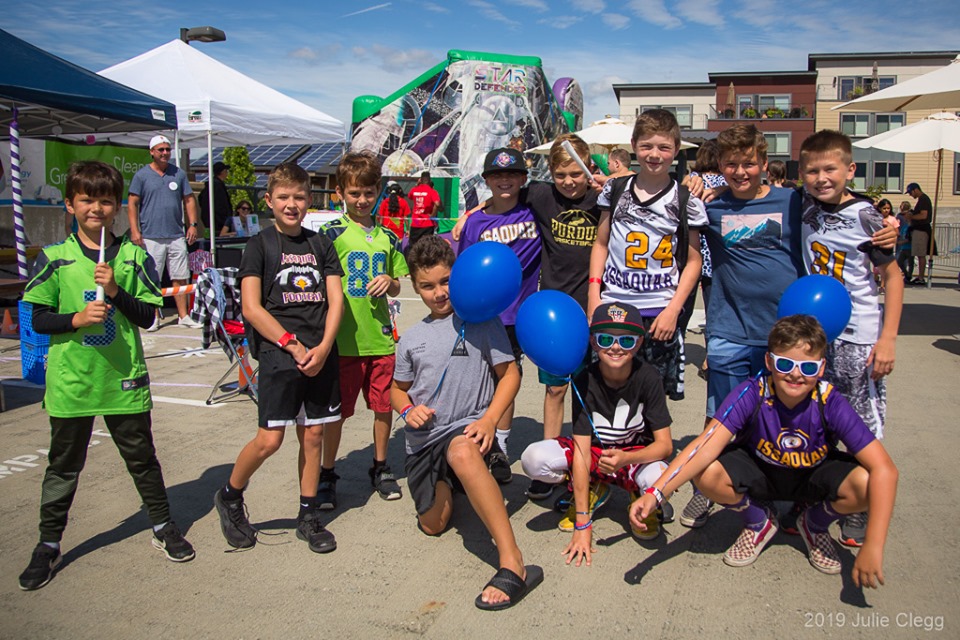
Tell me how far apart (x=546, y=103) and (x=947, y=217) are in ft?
88.0

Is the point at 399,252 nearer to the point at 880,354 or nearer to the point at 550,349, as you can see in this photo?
the point at 550,349

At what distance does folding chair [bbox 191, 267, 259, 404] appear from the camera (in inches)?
215

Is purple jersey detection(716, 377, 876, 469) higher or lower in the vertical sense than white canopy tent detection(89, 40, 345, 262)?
lower

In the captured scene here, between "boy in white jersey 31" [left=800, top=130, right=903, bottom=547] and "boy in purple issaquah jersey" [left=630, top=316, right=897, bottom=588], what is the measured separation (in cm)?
36

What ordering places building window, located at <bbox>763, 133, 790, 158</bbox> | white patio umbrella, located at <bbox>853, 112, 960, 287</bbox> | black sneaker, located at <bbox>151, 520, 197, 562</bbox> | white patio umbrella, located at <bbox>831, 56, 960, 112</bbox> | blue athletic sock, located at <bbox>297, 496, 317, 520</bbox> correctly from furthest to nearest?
building window, located at <bbox>763, 133, 790, 158</bbox>
white patio umbrella, located at <bbox>853, 112, 960, 287</bbox>
white patio umbrella, located at <bbox>831, 56, 960, 112</bbox>
blue athletic sock, located at <bbox>297, 496, 317, 520</bbox>
black sneaker, located at <bbox>151, 520, 197, 562</bbox>

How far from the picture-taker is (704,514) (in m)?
3.55

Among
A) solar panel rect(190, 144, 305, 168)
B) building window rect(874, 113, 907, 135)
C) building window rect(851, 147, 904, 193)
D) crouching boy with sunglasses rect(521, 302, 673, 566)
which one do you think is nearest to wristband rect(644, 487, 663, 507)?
crouching boy with sunglasses rect(521, 302, 673, 566)

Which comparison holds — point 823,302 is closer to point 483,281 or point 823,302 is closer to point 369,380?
point 483,281

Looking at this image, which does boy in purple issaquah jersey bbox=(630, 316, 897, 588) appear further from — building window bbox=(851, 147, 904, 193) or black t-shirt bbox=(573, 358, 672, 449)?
building window bbox=(851, 147, 904, 193)

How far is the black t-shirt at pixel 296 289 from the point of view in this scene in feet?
11.2

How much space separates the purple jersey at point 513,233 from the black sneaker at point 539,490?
0.94 m

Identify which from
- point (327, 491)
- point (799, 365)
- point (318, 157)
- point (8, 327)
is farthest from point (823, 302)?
point (318, 157)

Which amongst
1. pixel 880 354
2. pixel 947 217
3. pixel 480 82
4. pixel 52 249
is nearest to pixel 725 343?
pixel 880 354

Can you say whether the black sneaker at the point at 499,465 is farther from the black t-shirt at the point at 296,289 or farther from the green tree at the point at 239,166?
the green tree at the point at 239,166
